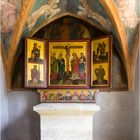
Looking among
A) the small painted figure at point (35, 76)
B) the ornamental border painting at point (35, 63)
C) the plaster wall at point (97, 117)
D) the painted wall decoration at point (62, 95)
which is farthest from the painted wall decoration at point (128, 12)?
the small painted figure at point (35, 76)

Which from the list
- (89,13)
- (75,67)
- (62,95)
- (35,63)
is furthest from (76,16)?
(62,95)

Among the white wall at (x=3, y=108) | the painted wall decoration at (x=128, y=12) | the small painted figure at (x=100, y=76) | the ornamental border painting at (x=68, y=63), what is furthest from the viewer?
the ornamental border painting at (x=68, y=63)

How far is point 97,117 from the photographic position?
5480 mm

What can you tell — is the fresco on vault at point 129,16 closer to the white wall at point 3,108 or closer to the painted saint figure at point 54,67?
the painted saint figure at point 54,67

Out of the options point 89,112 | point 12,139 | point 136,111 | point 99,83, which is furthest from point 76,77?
point 12,139

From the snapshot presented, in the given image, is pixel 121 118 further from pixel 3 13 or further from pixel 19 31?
pixel 3 13

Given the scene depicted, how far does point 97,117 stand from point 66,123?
111cm

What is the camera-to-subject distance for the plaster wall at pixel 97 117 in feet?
17.7

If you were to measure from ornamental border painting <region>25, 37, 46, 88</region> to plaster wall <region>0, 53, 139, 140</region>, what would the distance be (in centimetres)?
38

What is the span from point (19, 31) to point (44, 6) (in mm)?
755

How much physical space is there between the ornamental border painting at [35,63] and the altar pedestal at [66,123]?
35.0 inches

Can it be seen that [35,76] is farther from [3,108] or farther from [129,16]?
[129,16]

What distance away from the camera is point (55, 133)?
462 centimetres

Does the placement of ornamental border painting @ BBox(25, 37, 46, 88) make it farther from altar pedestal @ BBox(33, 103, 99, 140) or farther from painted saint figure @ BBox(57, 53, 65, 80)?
altar pedestal @ BBox(33, 103, 99, 140)
